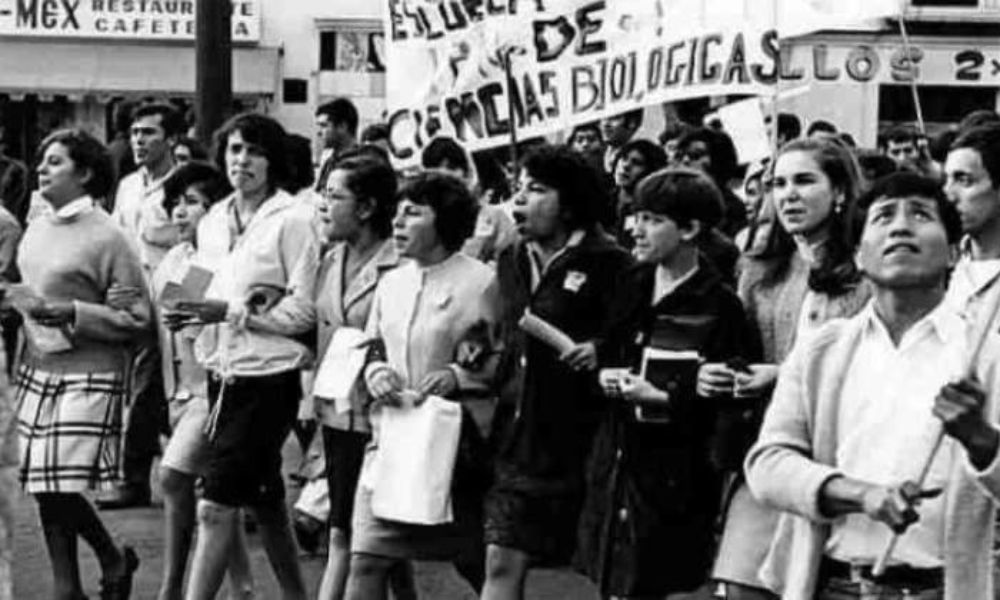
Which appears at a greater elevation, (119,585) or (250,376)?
(250,376)

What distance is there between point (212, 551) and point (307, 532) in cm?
195

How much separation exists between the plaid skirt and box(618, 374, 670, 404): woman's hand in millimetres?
2512

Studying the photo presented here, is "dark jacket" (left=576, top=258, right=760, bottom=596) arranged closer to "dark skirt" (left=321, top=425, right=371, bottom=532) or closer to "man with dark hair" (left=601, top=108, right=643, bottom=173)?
"dark skirt" (left=321, top=425, right=371, bottom=532)

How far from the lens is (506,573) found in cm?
730

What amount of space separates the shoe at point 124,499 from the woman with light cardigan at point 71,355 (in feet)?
8.20

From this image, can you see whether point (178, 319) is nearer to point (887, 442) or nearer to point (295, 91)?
point (887, 442)

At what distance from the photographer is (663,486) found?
666 cm

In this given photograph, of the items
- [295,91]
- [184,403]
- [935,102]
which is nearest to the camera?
[184,403]

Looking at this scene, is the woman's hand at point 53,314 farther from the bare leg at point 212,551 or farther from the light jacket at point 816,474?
the light jacket at point 816,474

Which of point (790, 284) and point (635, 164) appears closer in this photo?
point (790, 284)

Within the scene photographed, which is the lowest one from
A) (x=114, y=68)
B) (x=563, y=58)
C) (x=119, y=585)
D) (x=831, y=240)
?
(x=119, y=585)

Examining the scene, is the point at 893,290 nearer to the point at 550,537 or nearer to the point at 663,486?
the point at 663,486

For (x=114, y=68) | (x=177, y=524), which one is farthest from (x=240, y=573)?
(x=114, y=68)

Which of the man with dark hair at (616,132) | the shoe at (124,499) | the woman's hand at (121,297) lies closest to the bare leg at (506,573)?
the woman's hand at (121,297)
